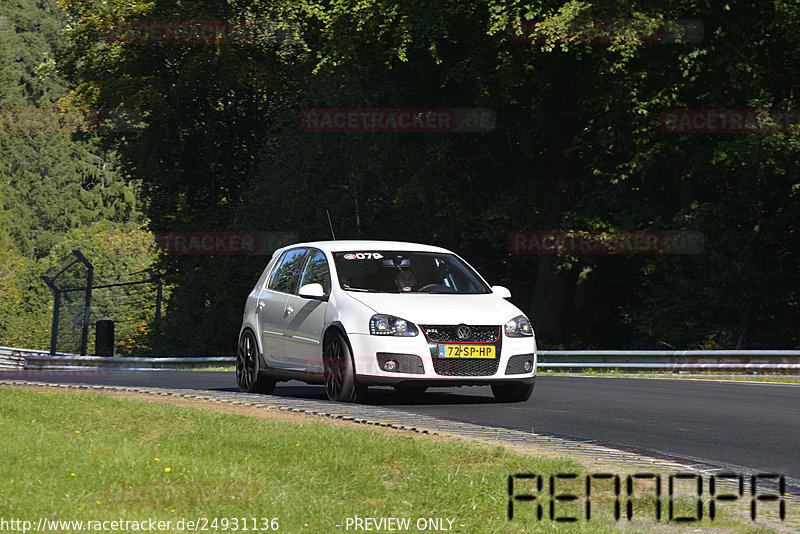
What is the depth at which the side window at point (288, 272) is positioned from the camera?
1484 centimetres

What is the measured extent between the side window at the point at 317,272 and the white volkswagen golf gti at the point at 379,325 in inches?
0.6

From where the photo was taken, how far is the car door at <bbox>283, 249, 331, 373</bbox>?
1387cm

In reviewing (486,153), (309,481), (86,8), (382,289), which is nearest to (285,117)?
(86,8)

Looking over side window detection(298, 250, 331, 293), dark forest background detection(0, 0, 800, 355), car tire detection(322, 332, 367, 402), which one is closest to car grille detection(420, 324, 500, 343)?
car tire detection(322, 332, 367, 402)

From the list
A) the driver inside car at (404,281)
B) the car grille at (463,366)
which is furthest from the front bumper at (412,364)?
the driver inside car at (404,281)

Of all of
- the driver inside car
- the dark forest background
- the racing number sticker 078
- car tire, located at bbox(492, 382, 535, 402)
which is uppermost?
the dark forest background

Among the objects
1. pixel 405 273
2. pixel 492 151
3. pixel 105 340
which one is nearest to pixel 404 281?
pixel 405 273

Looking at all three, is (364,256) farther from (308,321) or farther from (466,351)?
(466,351)

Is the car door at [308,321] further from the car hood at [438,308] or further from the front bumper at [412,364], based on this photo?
the front bumper at [412,364]

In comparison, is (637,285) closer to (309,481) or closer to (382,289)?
(382,289)

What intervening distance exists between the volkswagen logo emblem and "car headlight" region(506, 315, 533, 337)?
497mm

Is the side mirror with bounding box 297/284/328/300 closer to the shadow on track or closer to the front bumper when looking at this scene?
the front bumper

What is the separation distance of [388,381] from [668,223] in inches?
635

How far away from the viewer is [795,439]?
11.3 m
